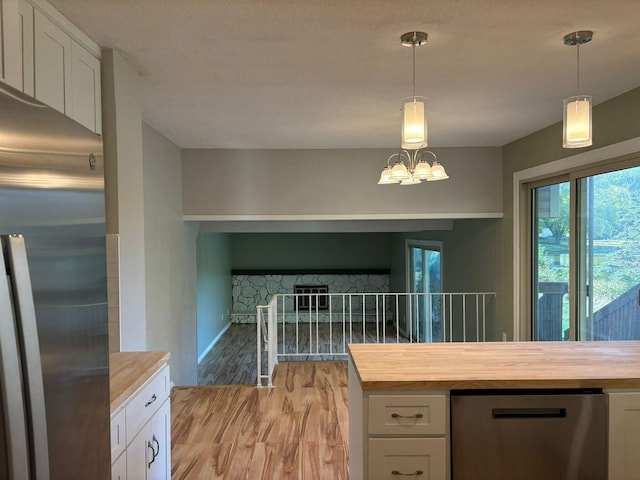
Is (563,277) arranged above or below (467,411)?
above

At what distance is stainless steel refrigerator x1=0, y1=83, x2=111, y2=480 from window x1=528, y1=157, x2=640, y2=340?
128 inches

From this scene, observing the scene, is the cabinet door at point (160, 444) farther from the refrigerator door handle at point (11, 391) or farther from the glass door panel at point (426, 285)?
the glass door panel at point (426, 285)

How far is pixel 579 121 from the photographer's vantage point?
6.20ft

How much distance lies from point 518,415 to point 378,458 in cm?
58

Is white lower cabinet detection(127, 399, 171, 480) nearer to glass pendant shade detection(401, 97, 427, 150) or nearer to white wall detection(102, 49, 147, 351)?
white wall detection(102, 49, 147, 351)

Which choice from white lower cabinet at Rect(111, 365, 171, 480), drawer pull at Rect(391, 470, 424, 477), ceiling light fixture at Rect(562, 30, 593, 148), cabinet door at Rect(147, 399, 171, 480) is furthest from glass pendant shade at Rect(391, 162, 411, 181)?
cabinet door at Rect(147, 399, 171, 480)

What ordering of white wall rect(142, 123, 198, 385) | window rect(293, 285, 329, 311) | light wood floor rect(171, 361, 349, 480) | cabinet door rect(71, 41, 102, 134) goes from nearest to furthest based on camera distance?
1. cabinet door rect(71, 41, 102, 134)
2. light wood floor rect(171, 361, 349, 480)
3. white wall rect(142, 123, 198, 385)
4. window rect(293, 285, 329, 311)

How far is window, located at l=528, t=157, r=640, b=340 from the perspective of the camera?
306 centimetres

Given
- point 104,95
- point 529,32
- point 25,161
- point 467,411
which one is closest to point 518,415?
point 467,411

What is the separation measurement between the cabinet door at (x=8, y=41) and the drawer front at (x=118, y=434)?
118 centimetres

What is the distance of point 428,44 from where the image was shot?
7.06ft

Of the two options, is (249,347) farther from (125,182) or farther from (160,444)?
(125,182)

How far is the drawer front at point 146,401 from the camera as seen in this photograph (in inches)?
71.9

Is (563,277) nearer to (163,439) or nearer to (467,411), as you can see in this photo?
(467,411)
